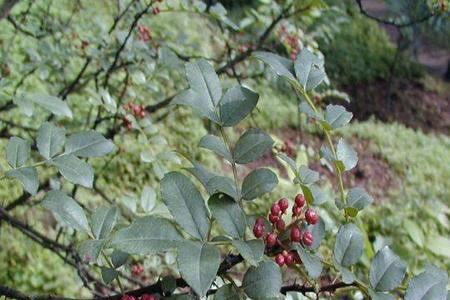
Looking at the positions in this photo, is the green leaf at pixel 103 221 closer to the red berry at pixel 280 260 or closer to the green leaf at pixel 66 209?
the green leaf at pixel 66 209

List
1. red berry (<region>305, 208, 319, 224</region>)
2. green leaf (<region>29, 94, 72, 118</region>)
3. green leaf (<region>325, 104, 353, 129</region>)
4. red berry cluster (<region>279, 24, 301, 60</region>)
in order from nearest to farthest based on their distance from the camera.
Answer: red berry (<region>305, 208, 319, 224</region>) < green leaf (<region>325, 104, 353, 129</region>) < green leaf (<region>29, 94, 72, 118</region>) < red berry cluster (<region>279, 24, 301, 60</region>)

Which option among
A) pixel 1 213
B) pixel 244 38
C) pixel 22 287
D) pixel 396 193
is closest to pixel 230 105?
pixel 1 213

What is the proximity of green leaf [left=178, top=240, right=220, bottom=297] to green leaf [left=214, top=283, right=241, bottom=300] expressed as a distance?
43 mm

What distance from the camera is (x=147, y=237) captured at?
20.3 inches

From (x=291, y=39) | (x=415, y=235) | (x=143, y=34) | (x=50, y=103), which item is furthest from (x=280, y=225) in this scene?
(x=415, y=235)

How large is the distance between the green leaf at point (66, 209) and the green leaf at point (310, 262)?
249 millimetres

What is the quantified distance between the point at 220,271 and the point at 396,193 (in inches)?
154

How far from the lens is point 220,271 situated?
1.85ft

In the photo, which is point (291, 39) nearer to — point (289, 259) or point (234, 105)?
point (234, 105)

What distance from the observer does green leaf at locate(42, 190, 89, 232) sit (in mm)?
637

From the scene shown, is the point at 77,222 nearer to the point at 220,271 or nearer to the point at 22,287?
the point at 220,271

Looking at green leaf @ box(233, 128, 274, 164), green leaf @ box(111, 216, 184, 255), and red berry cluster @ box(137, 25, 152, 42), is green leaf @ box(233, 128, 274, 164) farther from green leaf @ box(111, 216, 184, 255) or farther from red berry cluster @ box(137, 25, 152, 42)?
red berry cluster @ box(137, 25, 152, 42)

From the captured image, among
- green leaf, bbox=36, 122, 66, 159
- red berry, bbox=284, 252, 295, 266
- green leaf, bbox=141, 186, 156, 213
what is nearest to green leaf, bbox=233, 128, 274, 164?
red berry, bbox=284, 252, 295, 266

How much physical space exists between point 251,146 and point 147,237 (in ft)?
0.57
